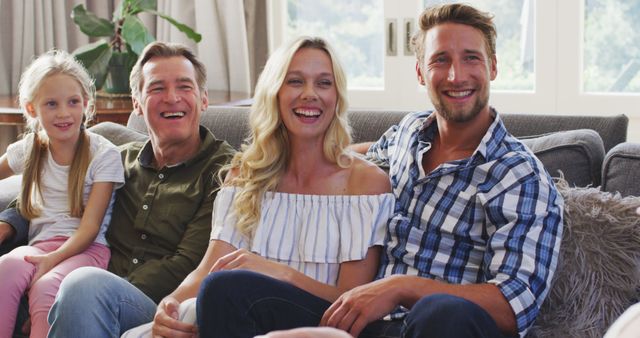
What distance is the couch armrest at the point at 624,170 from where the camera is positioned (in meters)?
2.10

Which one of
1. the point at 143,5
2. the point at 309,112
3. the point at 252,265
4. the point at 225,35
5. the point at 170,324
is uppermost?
the point at 143,5

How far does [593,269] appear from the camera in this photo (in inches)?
75.3

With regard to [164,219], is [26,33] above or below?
above

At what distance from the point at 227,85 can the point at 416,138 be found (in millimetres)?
2193

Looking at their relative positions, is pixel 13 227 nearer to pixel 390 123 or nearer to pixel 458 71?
pixel 390 123

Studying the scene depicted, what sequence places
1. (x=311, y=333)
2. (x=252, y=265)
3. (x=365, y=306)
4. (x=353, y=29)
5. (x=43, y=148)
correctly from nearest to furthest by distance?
(x=311, y=333) < (x=365, y=306) < (x=252, y=265) < (x=43, y=148) < (x=353, y=29)

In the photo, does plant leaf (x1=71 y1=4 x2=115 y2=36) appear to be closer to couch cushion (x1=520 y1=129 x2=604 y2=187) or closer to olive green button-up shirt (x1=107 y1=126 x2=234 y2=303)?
olive green button-up shirt (x1=107 y1=126 x2=234 y2=303)

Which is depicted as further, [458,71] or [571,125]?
[571,125]

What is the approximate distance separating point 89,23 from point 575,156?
231cm

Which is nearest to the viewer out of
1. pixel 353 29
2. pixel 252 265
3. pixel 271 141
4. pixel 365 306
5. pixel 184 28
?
pixel 365 306

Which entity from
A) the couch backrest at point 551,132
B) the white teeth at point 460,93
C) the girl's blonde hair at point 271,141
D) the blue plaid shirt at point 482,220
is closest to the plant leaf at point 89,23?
the couch backrest at point 551,132

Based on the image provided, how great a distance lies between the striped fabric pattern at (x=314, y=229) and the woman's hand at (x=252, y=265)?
0.10 metres

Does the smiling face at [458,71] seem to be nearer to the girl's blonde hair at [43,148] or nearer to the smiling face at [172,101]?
the smiling face at [172,101]

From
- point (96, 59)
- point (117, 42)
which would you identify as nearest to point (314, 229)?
point (96, 59)
